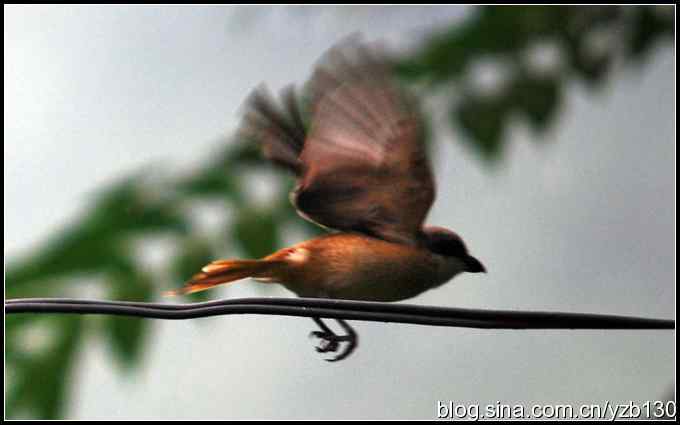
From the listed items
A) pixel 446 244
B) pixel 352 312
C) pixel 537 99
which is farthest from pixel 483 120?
pixel 352 312

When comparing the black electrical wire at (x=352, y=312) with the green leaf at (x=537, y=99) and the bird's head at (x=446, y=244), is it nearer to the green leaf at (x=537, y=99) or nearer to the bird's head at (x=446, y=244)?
the bird's head at (x=446, y=244)

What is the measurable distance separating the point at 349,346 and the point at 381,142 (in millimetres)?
462

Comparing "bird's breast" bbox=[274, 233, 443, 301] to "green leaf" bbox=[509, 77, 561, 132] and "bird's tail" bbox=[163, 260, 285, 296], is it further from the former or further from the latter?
"green leaf" bbox=[509, 77, 561, 132]

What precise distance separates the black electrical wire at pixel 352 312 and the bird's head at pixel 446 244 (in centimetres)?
63

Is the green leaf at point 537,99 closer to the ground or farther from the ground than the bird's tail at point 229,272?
farther from the ground

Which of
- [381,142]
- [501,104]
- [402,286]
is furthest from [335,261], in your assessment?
[501,104]

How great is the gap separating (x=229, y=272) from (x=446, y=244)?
0.46 metres

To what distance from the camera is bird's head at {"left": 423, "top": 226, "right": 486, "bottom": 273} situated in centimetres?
195

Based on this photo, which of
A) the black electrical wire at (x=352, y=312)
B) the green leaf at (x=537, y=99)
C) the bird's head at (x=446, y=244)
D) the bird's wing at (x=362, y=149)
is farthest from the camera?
the green leaf at (x=537, y=99)

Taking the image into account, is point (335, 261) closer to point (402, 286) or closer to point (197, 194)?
point (402, 286)

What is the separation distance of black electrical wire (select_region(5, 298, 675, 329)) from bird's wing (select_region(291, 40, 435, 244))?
47 centimetres

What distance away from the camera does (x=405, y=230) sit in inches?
75.0

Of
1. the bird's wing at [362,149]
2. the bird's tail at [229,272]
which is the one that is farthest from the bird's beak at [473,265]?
the bird's tail at [229,272]

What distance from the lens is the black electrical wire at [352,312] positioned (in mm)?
1250
